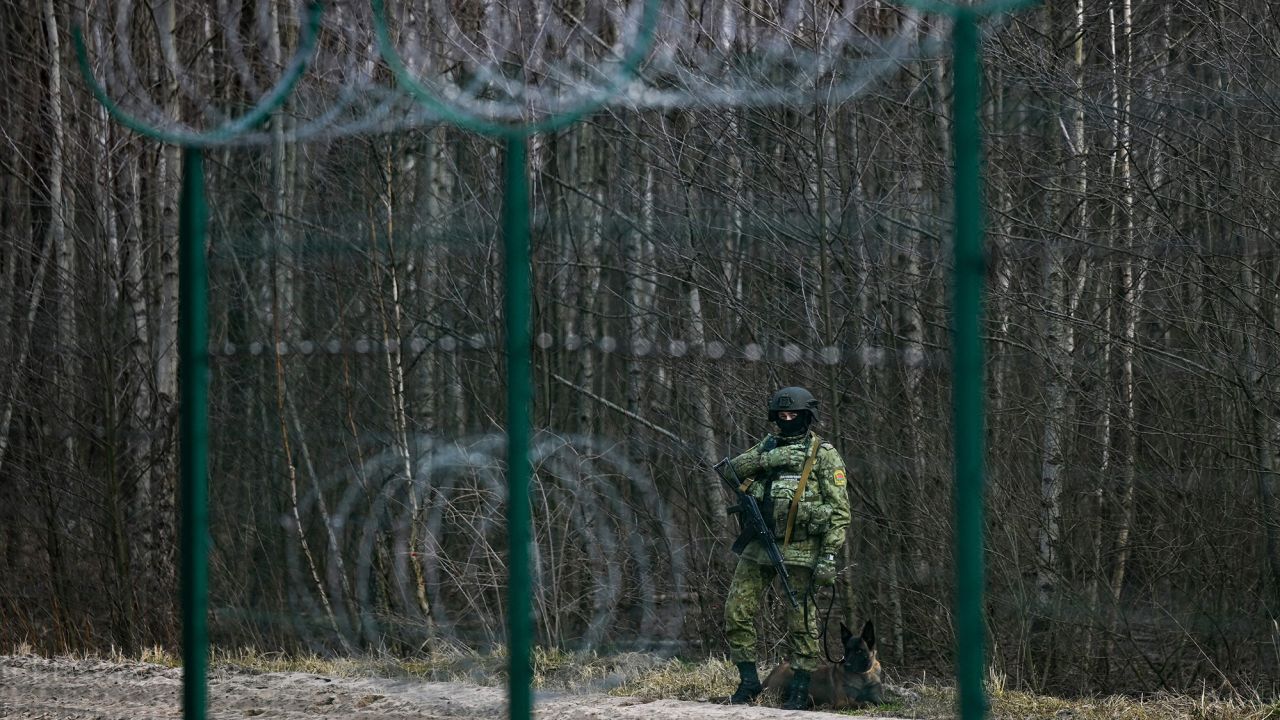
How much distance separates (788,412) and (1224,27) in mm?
3897

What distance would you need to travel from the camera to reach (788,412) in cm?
813

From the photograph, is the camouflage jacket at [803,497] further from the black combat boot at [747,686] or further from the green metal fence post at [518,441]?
the green metal fence post at [518,441]

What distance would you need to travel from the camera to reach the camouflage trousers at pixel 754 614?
8.27m

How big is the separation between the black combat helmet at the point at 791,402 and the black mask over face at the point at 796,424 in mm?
22

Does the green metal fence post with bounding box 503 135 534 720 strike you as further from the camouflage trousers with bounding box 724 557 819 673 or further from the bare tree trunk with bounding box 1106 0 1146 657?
the bare tree trunk with bounding box 1106 0 1146 657

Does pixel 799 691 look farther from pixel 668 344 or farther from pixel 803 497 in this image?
pixel 668 344

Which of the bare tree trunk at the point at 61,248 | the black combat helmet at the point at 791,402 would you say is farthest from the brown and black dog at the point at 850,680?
the bare tree trunk at the point at 61,248

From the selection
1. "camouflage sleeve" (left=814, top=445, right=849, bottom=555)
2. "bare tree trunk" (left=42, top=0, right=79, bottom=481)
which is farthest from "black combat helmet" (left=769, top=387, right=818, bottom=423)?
"bare tree trunk" (left=42, top=0, right=79, bottom=481)

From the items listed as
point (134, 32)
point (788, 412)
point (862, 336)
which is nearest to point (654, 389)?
point (862, 336)

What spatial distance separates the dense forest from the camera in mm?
9750

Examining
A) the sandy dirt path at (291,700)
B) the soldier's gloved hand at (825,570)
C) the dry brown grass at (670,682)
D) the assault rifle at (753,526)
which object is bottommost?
the dry brown grass at (670,682)

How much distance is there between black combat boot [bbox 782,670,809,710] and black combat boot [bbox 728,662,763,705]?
0.18 meters

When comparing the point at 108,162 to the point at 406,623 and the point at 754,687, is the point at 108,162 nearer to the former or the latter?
the point at 406,623

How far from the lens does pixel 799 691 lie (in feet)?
27.1
